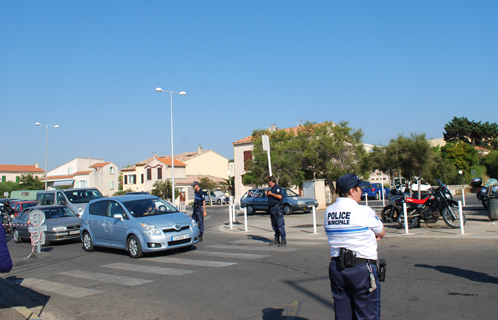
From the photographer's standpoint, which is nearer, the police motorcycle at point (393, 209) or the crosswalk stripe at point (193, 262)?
the crosswalk stripe at point (193, 262)

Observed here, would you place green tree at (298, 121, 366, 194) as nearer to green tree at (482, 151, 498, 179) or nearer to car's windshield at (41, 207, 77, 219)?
green tree at (482, 151, 498, 179)

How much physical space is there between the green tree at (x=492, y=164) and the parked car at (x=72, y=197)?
38083 mm

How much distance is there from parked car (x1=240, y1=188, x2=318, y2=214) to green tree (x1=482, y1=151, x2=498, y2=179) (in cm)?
2606

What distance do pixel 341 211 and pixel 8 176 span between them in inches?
4158

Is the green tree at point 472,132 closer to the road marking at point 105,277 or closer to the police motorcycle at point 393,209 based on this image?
the police motorcycle at point 393,209

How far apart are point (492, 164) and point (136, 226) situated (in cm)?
4161

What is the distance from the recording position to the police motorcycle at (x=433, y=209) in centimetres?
1225

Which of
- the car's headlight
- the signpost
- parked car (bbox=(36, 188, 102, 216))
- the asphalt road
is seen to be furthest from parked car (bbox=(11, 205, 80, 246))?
the car's headlight

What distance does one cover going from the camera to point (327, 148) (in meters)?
32.7

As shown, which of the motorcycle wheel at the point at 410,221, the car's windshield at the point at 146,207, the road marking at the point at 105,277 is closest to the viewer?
the road marking at the point at 105,277

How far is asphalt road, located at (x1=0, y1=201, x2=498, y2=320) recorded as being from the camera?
5.45 meters

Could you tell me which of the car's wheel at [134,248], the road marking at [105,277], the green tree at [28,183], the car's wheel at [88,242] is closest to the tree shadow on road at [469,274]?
the road marking at [105,277]

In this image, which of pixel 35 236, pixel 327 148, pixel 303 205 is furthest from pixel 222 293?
pixel 327 148

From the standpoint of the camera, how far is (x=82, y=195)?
19250mm
